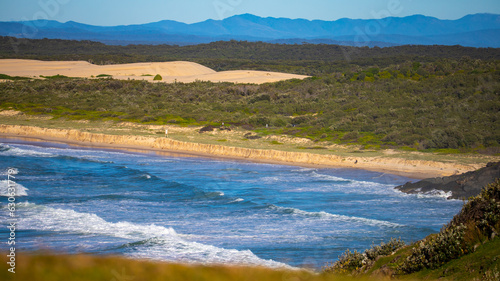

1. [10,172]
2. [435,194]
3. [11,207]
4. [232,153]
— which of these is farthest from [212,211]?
[232,153]

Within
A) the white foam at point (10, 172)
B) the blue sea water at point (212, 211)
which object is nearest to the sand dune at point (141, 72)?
the blue sea water at point (212, 211)

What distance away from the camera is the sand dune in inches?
2933

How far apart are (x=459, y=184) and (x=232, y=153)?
14090 mm

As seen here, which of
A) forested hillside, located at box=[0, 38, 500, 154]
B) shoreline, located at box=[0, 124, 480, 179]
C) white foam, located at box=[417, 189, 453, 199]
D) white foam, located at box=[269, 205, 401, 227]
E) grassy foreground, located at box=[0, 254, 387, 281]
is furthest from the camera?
forested hillside, located at box=[0, 38, 500, 154]

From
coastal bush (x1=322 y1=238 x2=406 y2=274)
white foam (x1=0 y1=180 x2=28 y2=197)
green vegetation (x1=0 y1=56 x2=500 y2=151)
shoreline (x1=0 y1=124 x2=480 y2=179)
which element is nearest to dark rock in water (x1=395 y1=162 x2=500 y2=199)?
shoreline (x1=0 y1=124 x2=480 y2=179)

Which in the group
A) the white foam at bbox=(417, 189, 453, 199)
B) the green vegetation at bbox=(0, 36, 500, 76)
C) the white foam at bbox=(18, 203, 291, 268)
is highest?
the green vegetation at bbox=(0, 36, 500, 76)

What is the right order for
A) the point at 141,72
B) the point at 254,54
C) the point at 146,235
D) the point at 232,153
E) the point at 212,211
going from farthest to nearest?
the point at 254,54 → the point at 141,72 → the point at 232,153 → the point at 212,211 → the point at 146,235

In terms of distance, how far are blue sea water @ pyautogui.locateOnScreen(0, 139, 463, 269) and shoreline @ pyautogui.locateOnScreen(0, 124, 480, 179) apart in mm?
1328

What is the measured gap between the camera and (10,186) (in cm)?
1878

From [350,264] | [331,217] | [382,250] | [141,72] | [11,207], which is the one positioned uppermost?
[141,72]

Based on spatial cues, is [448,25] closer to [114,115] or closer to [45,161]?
[114,115]

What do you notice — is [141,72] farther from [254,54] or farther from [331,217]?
[331,217]

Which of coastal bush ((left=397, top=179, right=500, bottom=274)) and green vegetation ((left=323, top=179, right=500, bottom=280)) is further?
coastal bush ((left=397, top=179, right=500, bottom=274))

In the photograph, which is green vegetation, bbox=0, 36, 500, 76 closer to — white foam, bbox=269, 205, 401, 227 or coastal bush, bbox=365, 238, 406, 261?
white foam, bbox=269, 205, 401, 227
